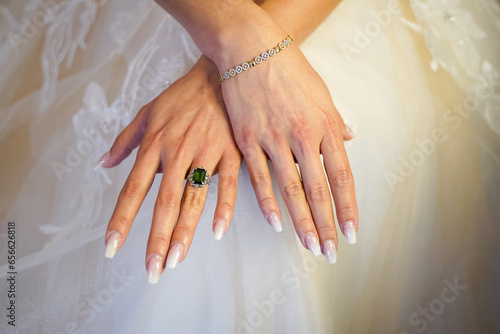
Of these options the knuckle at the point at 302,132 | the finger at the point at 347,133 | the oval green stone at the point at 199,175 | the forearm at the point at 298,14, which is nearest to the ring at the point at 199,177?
the oval green stone at the point at 199,175

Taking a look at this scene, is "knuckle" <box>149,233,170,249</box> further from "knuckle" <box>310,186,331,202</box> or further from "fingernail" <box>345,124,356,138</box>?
"fingernail" <box>345,124,356,138</box>

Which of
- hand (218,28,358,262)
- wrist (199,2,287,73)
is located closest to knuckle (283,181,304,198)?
hand (218,28,358,262)

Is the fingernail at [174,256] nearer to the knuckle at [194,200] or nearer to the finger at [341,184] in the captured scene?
the knuckle at [194,200]

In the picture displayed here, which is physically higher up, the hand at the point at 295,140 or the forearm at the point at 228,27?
the forearm at the point at 228,27

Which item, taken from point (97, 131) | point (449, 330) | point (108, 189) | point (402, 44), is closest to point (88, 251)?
point (108, 189)

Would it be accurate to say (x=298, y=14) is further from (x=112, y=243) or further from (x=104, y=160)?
(x=112, y=243)

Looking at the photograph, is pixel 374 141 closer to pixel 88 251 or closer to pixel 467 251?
pixel 467 251
